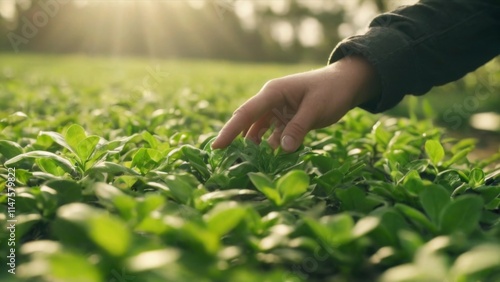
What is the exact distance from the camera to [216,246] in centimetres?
81

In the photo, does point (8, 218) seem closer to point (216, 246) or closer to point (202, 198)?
point (202, 198)

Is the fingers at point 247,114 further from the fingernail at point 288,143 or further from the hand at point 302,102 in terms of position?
the fingernail at point 288,143

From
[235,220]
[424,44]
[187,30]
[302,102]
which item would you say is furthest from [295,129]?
[187,30]

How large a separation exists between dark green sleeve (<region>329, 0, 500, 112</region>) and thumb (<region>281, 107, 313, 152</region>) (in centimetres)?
35

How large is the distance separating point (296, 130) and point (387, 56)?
1.67ft

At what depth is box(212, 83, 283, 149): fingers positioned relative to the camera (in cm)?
169

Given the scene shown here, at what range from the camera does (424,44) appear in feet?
6.64

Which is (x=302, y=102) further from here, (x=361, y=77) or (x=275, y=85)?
(x=361, y=77)

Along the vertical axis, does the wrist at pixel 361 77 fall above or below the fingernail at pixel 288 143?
above

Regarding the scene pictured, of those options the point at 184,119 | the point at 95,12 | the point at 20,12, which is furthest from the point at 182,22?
the point at 184,119

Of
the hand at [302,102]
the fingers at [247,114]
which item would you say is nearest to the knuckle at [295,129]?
the hand at [302,102]

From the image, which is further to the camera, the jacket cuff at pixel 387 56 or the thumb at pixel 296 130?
the jacket cuff at pixel 387 56

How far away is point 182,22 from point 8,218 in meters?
41.1

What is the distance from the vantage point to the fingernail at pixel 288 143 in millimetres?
1684
